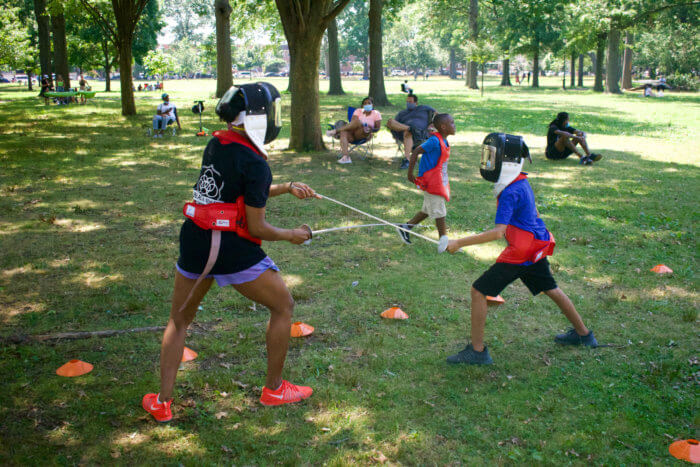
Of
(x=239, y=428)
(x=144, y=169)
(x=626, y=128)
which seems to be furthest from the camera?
(x=626, y=128)

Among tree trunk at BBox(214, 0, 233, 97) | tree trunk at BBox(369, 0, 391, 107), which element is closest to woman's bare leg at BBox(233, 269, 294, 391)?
tree trunk at BBox(369, 0, 391, 107)

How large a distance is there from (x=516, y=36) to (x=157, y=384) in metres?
52.6

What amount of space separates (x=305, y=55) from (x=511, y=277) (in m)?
10.3

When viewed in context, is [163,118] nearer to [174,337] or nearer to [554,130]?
→ [554,130]

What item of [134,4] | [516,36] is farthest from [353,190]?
[516,36]

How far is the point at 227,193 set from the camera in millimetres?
3377

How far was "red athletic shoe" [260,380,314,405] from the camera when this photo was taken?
13.0ft

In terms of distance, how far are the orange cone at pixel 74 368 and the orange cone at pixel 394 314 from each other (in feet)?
8.81

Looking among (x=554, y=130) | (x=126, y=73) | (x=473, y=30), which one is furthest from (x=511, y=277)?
(x=473, y=30)

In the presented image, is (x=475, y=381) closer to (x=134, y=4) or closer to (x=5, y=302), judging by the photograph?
(x=5, y=302)

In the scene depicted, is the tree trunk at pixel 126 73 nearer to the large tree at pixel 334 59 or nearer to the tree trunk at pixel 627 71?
the large tree at pixel 334 59

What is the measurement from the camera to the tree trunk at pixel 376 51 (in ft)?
81.8

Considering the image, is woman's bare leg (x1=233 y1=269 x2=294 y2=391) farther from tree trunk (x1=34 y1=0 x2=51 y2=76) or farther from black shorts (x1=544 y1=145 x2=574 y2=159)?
tree trunk (x1=34 y1=0 x2=51 y2=76)

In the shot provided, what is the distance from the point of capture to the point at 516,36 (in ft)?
165
